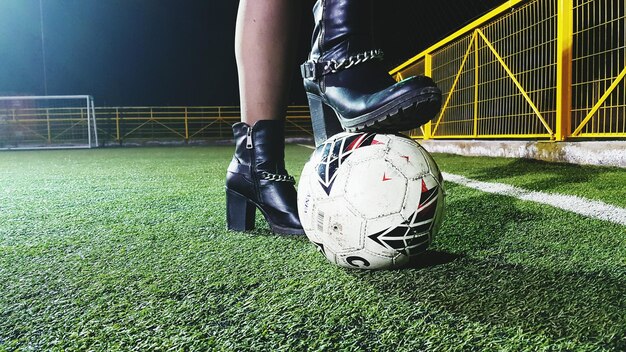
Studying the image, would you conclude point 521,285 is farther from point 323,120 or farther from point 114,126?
point 114,126

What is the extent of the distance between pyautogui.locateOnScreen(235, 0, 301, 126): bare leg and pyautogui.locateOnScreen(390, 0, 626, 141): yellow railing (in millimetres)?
3041

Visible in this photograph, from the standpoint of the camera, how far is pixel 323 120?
1.61m

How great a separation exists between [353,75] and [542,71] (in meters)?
3.92

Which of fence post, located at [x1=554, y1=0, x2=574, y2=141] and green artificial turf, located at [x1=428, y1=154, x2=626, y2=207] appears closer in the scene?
green artificial turf, located at [x1=428, y1=154, x2=626, y2=207]

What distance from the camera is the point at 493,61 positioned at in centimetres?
552

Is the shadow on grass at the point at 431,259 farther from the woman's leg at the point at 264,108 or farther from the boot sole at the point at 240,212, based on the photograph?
the boot sole at the point at 240,212

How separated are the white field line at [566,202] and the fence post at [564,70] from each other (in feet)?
6.22

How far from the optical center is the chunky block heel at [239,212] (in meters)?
1.63

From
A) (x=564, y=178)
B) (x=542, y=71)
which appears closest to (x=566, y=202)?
(x=564, y=178)

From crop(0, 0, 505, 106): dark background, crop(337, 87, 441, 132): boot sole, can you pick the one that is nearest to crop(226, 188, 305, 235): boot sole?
crop(337, 87, 441, 132): boot sole

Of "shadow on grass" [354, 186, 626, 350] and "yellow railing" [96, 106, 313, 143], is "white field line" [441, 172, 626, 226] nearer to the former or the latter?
"shadow on grass" [354, 186, 626, 350]

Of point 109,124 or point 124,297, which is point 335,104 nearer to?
point 124,297

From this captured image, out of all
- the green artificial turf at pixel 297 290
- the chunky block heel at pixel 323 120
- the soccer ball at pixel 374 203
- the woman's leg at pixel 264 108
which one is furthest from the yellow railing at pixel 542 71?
the soccer ball at pixel 374 203

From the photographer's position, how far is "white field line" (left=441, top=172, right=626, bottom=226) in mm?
1710
